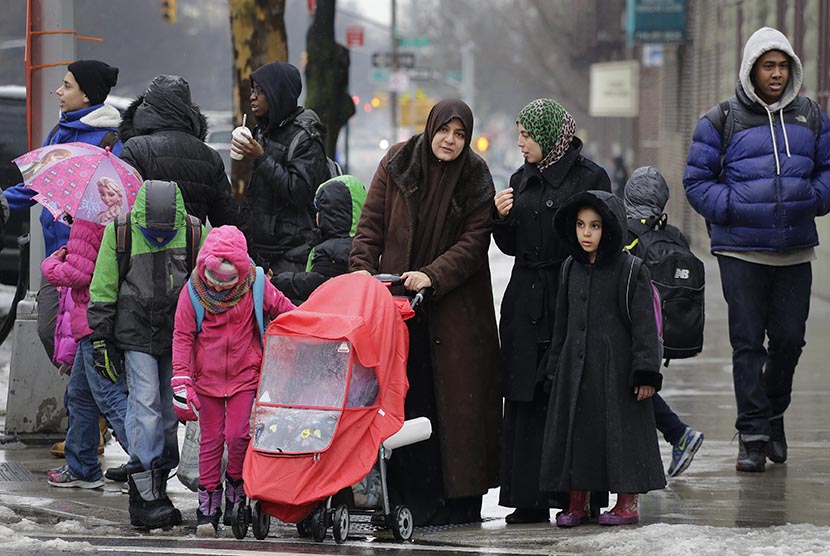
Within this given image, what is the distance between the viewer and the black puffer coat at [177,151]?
831 centimetres

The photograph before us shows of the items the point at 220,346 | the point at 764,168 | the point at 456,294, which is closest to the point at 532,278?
the point at 456,294

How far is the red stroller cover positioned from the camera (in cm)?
682

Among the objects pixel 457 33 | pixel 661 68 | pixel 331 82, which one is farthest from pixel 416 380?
pixel 457 33

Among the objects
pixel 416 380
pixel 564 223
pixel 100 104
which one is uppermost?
pixel 100 104

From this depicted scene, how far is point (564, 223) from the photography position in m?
7.56

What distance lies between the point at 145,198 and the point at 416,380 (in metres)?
1.56

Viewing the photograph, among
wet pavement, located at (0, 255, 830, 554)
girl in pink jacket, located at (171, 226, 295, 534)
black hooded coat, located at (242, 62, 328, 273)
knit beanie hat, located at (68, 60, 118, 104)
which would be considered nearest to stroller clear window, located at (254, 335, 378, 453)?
girl in pink jacket, located at (171, 226, 295, 534)

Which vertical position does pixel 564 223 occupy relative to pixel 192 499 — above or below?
above

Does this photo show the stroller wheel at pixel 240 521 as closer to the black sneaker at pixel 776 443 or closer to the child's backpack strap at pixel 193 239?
the child's backpack strap at pixel 193 239

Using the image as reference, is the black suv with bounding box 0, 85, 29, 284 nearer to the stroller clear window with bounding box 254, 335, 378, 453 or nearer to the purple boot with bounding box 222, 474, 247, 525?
the purple boot with bounding box 222, 474, 247, 525

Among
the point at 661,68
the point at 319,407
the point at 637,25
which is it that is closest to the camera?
the point at 319,407

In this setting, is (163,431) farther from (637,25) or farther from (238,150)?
(637,25)

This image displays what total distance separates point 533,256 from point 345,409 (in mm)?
1441

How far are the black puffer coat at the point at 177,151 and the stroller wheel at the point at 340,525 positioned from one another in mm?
2080
